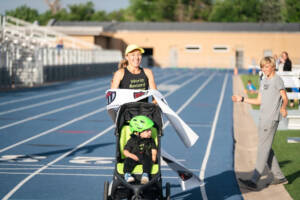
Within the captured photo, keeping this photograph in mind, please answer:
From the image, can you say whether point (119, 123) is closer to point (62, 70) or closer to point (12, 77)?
point (12, 77)

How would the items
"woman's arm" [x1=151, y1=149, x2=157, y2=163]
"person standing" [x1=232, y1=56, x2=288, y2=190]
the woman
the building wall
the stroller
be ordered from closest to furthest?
the stroller → "woman's arm" [x1=151, y1=149, x2=157, y2=163] → the woman → "person standing" [x1=232, y1=56, x2=288, y2=190] → the building wall

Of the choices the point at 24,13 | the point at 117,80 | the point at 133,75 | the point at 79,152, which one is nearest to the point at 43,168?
the point at 79,152

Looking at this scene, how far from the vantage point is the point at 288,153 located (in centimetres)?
1127

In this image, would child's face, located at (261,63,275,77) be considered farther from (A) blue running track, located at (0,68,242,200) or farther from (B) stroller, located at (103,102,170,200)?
(B) stroller, located at (103,102,170,200)

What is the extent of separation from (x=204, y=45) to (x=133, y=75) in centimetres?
6740

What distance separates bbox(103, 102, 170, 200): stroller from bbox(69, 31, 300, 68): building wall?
219 feet

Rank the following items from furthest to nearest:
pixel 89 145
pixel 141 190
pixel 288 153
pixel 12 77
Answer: pixel 12 77 → pixel 89 145 → pixel 288 153 → pixel 141 190

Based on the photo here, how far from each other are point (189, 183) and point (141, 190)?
113 cm

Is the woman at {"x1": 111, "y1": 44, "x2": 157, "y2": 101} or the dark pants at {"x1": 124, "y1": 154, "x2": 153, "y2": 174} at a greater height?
the woman at {"x1": 111, "y1": 44, "x2": 157, "y2": 101}

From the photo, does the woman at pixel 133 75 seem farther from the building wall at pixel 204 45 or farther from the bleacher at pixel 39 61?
the building wall at pixel 204 45

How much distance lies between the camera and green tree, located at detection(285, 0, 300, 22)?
9188 cm

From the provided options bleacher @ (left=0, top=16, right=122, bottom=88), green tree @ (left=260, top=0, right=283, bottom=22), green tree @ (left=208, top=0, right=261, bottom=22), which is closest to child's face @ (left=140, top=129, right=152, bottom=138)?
bleacher @ (left=0, top=16, right=122, bottom=88)

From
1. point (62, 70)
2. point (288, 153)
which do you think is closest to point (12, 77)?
point (62, 70)

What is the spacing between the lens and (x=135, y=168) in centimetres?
646
